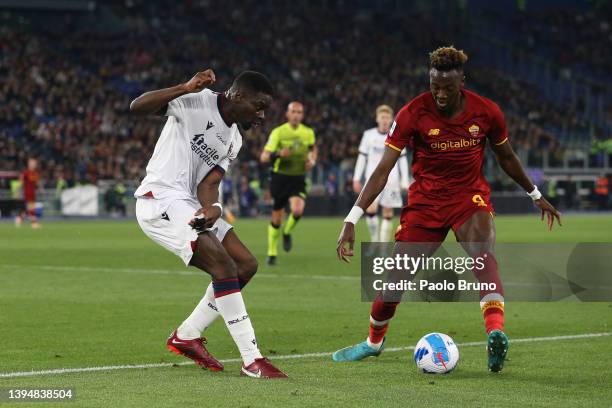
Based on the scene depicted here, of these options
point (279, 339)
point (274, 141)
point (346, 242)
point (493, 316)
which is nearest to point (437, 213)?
point (493, 316)

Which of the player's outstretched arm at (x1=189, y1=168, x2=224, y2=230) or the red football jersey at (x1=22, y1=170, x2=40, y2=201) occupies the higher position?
the player's outstretched arm at (x1=189, y1=168, x2=224, y2=230)

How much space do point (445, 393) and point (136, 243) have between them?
63.0ft

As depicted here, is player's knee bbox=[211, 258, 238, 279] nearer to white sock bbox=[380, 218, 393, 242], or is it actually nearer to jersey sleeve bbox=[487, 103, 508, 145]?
jersey sleeve bbox=[487, 103, 508, 145]

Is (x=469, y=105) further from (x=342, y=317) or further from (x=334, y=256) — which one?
(x=334, y=256)

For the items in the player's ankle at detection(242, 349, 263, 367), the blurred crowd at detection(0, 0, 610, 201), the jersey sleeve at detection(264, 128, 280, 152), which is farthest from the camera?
the blurred crowd at detection(0, 0, 610, 201)

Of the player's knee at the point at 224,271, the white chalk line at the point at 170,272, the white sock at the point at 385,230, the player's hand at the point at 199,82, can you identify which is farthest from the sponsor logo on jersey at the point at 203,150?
the white sock at the point at 385,230

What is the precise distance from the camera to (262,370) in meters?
7.56

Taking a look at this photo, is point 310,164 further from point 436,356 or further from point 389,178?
point 436,356

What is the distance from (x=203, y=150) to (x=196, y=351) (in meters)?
1.41

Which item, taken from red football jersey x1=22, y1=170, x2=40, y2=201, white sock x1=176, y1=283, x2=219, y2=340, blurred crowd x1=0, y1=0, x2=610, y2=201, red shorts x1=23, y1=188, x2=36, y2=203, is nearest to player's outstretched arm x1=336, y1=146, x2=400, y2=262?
white sock x1=176, y1=283, x2=219, y2=340

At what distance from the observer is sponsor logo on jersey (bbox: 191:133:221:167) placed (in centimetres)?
814

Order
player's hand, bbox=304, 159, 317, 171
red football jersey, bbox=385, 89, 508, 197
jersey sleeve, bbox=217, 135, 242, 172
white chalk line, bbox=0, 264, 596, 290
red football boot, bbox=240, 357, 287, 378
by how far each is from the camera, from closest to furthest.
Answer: red football boot, bbox=240, 357, 287, 378, red football jersey, bbox=385, 89, 508, 197, jersey sleeve, bbox=217, 135, 242, 172, white chalk line, bbox=0, 264, 596, 290, player's hand, bbox=304, 159, 317, 171

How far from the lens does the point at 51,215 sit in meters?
42.8

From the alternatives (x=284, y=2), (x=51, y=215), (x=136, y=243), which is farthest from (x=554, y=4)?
(x=136, y=243)
